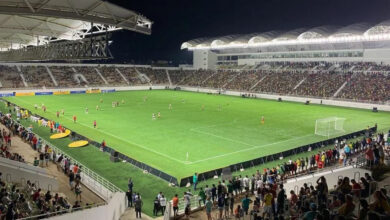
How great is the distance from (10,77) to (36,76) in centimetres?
530

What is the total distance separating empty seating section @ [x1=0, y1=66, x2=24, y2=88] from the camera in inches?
2534

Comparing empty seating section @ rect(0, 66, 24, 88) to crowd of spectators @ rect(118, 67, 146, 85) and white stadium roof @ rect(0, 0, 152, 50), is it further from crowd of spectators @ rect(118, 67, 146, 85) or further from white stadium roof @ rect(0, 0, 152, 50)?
white stadium roof @ rect(0, 0, 152, 50)

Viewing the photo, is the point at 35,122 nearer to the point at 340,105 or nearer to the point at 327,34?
the point at 340,105

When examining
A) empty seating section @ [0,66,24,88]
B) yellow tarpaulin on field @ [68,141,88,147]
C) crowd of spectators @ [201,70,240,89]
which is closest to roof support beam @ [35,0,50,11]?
yellow tarpaulin on field @ [68,141,88,147]

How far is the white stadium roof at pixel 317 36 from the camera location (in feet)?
185

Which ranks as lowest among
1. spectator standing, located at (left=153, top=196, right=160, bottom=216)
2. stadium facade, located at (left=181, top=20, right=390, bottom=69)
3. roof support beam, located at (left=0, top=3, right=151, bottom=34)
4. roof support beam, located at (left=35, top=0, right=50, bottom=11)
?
spectator standing, located at (left=153, top=196, right=160, bottom=216)

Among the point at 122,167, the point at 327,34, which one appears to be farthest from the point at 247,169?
the point at 327,34

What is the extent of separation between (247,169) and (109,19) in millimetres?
A: 13787

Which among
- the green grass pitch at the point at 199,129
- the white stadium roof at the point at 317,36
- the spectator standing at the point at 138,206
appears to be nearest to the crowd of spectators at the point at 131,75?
the white stadium roof at the point at 317,36

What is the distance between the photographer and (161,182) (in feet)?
62.9

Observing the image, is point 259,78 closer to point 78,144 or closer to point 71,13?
point 78,144

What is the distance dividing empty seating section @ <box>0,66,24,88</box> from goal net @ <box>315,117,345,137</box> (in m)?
57.0

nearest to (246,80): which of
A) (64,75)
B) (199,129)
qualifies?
(64,75)

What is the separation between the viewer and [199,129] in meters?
33.8
